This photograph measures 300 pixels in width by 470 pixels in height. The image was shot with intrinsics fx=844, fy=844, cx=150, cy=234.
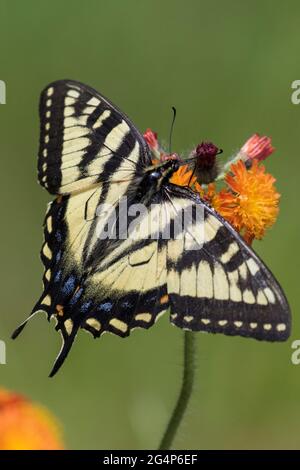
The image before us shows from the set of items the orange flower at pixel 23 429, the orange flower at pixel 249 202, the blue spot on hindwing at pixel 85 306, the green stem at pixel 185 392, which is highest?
the orange flower at pixel 249 202

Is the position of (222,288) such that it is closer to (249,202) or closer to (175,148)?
(249,202)

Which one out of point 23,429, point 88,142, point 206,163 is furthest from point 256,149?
point 23,429

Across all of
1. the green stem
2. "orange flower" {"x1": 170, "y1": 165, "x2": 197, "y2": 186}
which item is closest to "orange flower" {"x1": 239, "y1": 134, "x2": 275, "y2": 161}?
"orange flower" {"x1": 170, "y1": 165, "x2": 197, "y2": 186}

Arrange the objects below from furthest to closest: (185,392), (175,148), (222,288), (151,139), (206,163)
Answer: (175,148) < (151,139) < (206,163) < (185,392) < (222,288)

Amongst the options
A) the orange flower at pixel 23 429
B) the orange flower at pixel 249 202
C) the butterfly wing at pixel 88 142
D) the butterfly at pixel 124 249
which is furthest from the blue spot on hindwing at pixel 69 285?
the orange flower at pixel 23 429

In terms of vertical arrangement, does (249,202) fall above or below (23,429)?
above

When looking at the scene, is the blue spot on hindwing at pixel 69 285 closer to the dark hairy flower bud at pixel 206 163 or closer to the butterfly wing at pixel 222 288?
the butterfly wing at pixel 222 288
